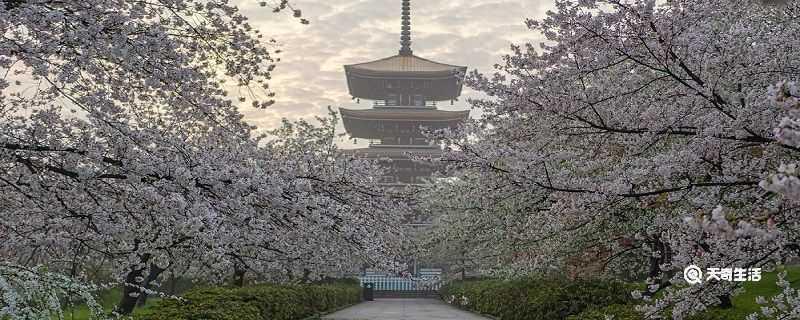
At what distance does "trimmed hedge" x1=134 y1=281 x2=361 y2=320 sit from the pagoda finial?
3220 cm

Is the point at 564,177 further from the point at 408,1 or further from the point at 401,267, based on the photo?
the point at 408,1

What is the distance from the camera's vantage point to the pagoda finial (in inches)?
1989

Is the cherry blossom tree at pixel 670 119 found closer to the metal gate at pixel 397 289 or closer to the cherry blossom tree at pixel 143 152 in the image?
the cherry blossom tree at pixel 143 152

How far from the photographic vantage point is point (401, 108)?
4672 centimetres

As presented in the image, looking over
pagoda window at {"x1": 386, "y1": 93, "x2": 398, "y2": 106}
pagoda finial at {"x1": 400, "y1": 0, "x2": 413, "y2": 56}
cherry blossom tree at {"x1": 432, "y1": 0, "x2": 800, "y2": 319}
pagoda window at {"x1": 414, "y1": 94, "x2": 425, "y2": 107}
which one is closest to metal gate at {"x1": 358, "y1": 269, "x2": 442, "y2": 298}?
pagoda window at {"x1": 386, "y1": 93, "x2": 398, "y2": 106}

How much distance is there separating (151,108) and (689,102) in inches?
239

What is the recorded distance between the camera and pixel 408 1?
2203 inches

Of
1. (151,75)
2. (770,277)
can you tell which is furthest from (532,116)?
(770,277)

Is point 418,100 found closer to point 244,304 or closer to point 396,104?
point 396,104

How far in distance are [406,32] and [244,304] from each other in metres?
43.3

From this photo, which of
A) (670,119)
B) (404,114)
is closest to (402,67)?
(404,114)

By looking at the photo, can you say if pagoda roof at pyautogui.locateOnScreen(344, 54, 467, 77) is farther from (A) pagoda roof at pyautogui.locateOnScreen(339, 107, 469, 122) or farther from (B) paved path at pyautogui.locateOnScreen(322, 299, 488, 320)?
(B) paved path at pyautogui.locateOnScreen(322, 299, 488, 320)

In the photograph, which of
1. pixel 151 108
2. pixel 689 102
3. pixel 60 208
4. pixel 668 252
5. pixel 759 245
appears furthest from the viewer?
pixel 668 252

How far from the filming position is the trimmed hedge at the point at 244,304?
868 centimetres
